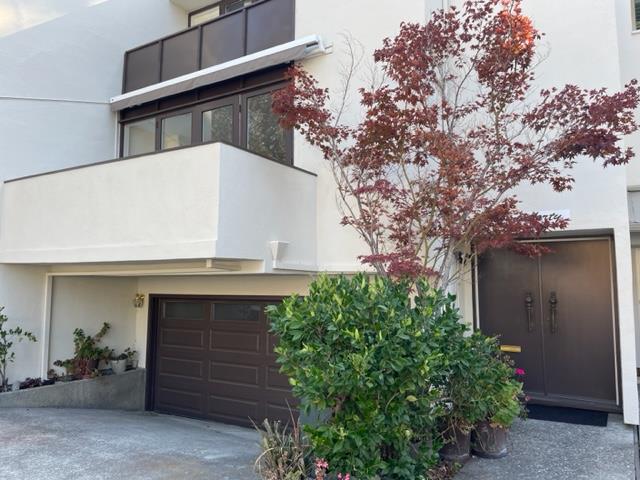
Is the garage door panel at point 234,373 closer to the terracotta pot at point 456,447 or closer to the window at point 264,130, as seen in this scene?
the window at point 264,130

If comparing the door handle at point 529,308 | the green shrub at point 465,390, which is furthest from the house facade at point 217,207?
the green shrub at point 465,390

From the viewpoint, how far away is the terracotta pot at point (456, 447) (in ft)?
17.8

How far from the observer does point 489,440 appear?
566cm

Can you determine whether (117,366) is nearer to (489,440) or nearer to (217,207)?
(217,207)

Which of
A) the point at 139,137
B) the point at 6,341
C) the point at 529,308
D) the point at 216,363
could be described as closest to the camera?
the point at 529,308

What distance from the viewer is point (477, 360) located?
541 cm

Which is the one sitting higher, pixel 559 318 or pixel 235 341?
pixel 559 318

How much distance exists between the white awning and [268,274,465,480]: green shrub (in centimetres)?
497

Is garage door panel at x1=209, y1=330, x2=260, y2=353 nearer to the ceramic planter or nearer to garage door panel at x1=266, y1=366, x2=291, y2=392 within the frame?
garage door panel at x1=266, y1=366, x2=291, y2=392

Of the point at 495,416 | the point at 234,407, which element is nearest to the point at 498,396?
the point at 495,416

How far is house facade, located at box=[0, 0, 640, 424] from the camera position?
689cm

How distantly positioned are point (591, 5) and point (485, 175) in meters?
3.46

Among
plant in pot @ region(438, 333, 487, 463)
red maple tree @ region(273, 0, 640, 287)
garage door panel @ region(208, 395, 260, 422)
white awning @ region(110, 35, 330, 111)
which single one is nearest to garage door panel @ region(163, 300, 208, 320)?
garage door panel @ region(208, 395, 260, 422)

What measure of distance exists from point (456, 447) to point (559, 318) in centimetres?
312
